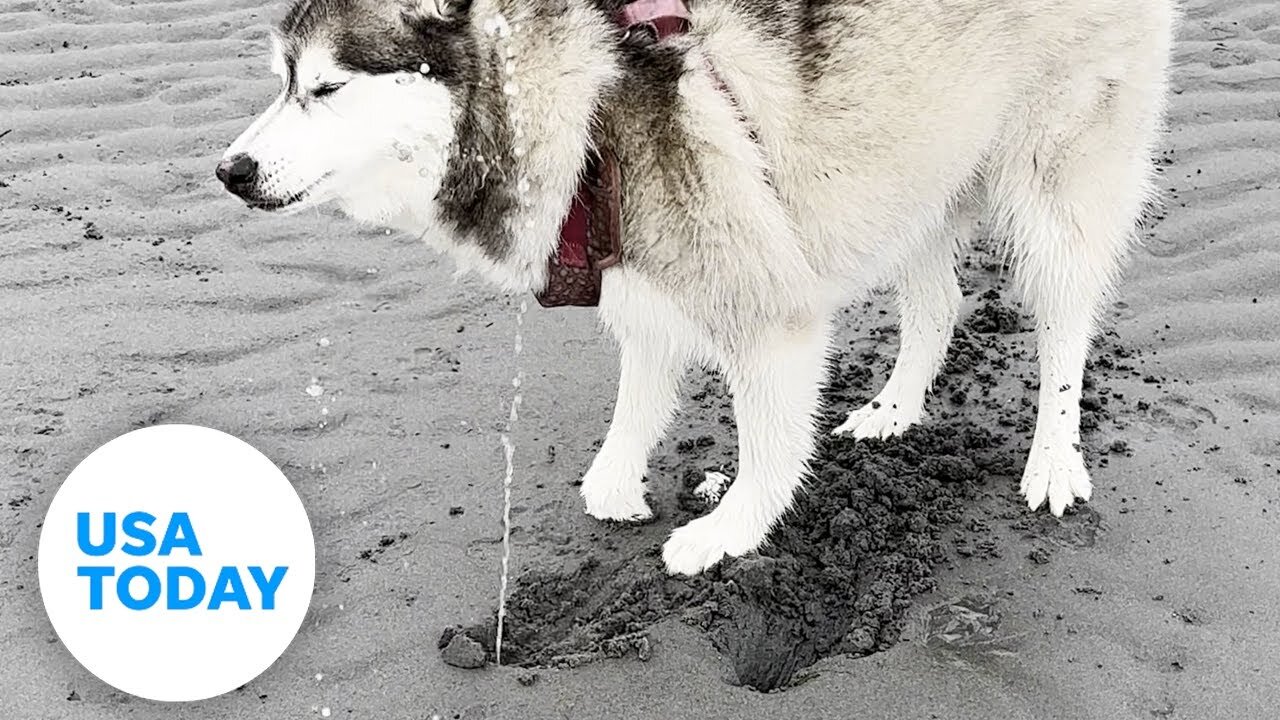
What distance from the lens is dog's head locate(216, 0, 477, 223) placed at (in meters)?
2.56

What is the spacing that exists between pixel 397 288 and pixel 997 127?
7.48 feet

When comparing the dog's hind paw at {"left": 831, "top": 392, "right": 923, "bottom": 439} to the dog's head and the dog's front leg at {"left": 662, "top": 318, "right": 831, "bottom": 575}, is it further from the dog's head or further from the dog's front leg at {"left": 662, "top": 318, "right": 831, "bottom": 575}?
the dog's head

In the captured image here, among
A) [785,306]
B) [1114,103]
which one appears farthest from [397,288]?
[1114,103]

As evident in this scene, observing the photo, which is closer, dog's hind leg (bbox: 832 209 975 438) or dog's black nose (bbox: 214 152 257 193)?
dog's black nose (bbox: 214 152 257 193)

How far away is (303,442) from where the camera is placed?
145 inches

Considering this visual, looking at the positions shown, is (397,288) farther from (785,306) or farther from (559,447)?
(785,306)

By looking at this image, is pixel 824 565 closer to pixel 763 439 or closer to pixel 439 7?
pixel 763 439

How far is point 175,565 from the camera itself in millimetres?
2812

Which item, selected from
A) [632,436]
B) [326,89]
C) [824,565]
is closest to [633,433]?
[632,436]

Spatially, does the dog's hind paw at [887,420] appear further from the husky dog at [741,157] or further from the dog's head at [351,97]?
the dog's head at [351,97]

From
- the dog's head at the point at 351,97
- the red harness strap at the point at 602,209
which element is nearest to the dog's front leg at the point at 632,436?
the red harness strap at the point at 602,209

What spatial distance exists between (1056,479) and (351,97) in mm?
2201

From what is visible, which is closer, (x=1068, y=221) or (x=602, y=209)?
(x=602, y=209)

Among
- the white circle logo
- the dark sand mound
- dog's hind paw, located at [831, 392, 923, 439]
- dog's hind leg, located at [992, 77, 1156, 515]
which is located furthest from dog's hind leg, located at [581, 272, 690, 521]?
dog's hind leg, located at [992, 77, 1156, 515]
